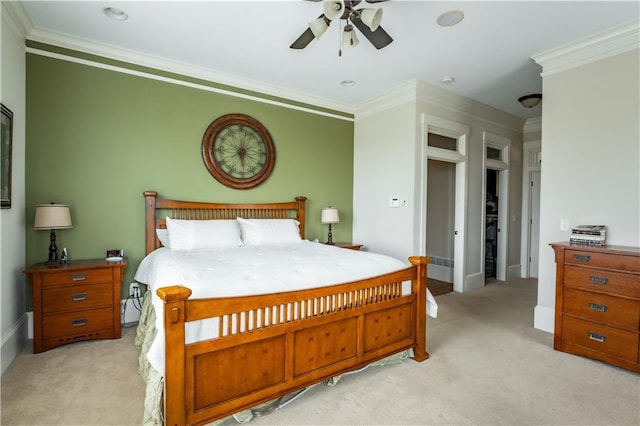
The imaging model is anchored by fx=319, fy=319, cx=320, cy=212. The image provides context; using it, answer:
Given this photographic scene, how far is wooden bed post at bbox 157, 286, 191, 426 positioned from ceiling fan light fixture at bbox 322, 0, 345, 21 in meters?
1.91

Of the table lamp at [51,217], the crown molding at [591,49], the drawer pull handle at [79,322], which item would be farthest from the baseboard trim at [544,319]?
the table lamp at [51,217]

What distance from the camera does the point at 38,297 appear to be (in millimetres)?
2676

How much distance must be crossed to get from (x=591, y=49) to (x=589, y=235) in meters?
1.75

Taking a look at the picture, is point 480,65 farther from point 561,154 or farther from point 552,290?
point 552,290

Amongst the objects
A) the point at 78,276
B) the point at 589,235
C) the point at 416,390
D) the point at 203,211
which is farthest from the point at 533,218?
the point at 78,276

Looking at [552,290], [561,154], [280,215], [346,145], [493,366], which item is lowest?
[493,366]

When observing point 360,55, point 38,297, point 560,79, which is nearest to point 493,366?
point 560,79

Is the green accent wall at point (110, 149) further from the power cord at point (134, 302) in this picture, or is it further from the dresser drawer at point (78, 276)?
the dresser drawer at point (78, 276)

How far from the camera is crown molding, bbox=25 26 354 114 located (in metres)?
3.06

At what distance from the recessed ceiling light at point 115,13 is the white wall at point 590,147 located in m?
3.99

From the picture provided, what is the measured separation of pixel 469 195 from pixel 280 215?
2876mm

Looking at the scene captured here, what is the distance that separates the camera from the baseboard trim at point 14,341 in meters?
2.41

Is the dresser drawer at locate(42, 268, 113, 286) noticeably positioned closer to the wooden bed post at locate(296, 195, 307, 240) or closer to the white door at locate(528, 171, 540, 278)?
the wooden bed post at locate(296, 195, 307, 240)

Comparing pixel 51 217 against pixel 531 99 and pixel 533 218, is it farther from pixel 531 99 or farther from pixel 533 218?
pixel 533 218
